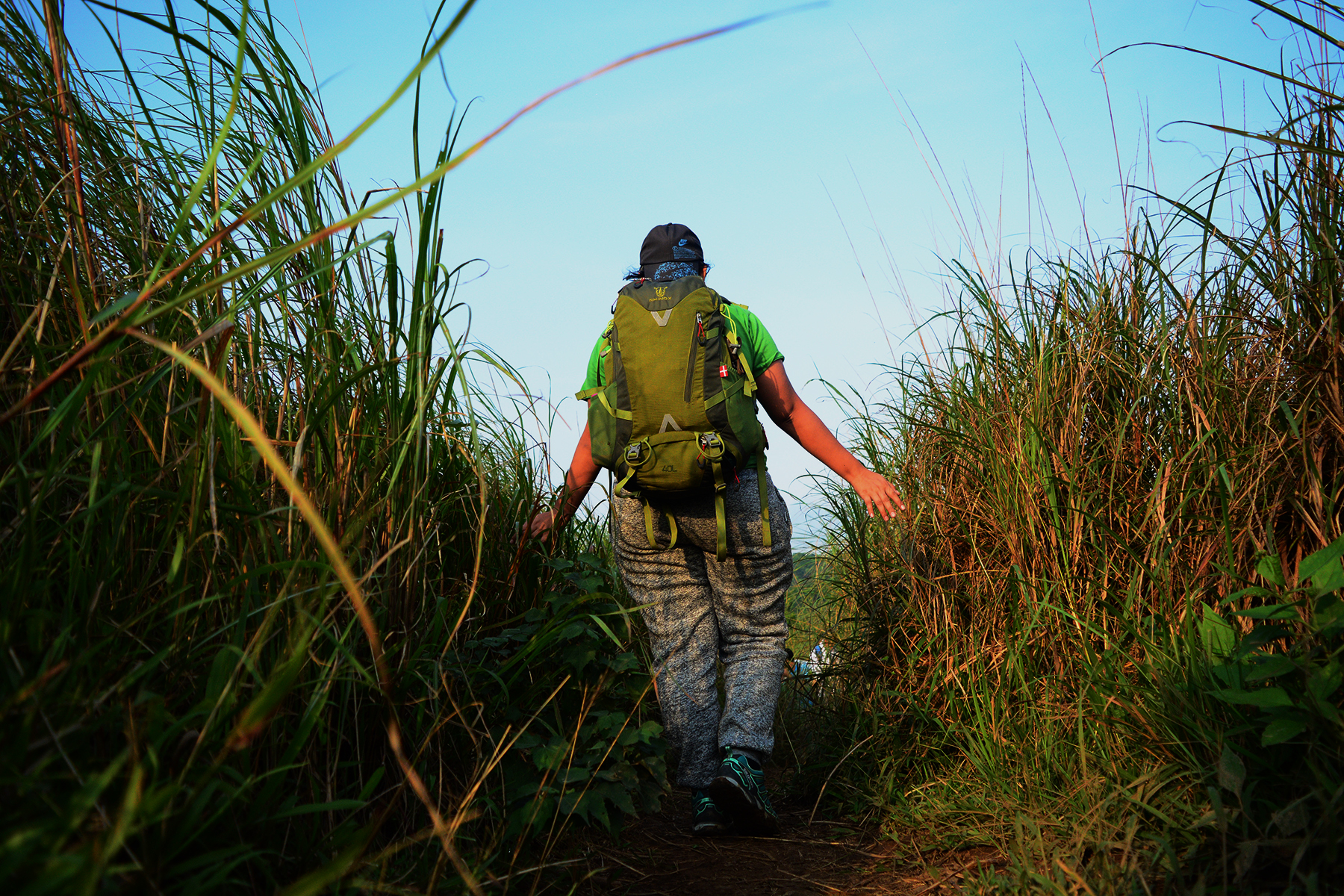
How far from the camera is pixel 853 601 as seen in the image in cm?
355

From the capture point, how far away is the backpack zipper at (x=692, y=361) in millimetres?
2617

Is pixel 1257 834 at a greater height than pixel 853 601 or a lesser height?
lesser

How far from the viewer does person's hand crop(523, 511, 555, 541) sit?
2586mm

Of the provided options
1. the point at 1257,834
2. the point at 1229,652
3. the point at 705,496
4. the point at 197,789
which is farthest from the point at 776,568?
the point at 197,789

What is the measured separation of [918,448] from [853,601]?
78 cm

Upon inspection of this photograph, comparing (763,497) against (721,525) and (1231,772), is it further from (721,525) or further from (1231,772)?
(1231,772)

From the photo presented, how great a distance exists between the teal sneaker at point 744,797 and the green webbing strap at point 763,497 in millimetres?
733

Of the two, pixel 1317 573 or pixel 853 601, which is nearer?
pixel 1317 573

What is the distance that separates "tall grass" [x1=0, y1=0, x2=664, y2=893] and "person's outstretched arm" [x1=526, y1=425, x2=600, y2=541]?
0.30 m

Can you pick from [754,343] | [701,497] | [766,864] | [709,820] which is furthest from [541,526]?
[766,864]

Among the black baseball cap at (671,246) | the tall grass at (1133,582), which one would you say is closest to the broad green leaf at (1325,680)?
the tall grass at (1133,582)

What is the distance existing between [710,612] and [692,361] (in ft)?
3.09

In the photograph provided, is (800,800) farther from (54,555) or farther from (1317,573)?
(54,555)

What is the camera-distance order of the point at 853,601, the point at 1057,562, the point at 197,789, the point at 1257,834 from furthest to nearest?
the point at 853,601 < the point at 1057,562 < the point at 1257,834 < the point at 197,789
